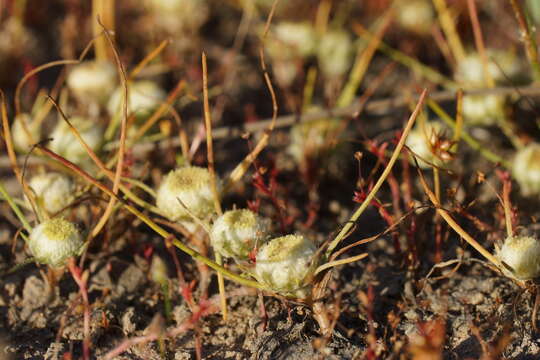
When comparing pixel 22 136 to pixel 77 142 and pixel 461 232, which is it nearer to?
pixel 77 142

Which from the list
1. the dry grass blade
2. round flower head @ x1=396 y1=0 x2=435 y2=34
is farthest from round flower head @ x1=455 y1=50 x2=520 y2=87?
the dry grass blade

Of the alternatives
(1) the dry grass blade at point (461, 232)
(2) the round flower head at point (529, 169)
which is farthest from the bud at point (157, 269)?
(2) the round flower head at point (529, 169)

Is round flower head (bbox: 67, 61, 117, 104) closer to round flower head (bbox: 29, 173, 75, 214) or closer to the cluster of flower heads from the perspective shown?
round flower head (bbox: 29, 173, 75, 214)

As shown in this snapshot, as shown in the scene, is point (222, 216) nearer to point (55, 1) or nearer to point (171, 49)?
point (171, 49)

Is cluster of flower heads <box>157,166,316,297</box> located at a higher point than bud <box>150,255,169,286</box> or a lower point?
higher

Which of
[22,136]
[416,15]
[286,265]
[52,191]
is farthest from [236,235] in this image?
[416,15]

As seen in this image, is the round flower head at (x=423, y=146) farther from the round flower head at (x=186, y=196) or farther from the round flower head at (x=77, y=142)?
the round flower head at (x=77, y=142)
